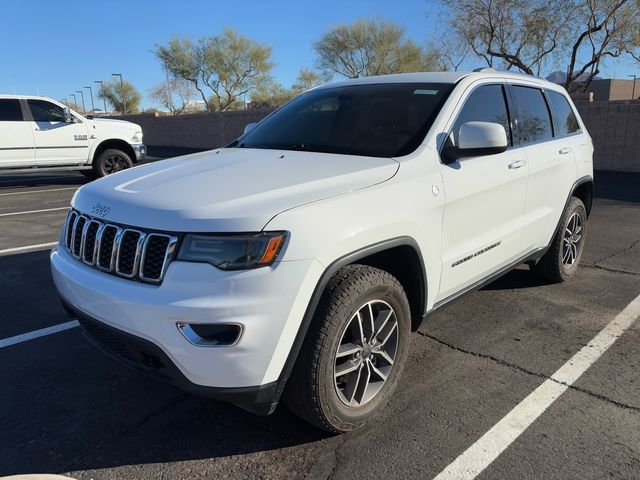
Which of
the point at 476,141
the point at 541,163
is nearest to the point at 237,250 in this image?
the point at 476,141

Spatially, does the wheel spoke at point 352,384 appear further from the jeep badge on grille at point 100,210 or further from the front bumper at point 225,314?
the jeep badge on grille at point 100,210

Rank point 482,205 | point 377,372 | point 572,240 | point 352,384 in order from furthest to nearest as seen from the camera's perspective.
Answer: point 572,240, point 482,205, point 377,372, point 352,384

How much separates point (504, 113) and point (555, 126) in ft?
3.50

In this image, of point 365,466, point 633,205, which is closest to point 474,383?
point 365,466

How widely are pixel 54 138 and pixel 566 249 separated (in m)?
11.3

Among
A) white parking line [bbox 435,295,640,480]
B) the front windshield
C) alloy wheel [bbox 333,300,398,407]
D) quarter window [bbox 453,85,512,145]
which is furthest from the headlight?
quarter window [bbox 453,85,512,145]

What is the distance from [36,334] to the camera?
4047 mm

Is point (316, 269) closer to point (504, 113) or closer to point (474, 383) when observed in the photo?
point (474, 383)

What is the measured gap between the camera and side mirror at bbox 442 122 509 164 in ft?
10.3

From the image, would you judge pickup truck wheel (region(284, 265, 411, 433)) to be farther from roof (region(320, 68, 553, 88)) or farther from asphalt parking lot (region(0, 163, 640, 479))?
roof (region(320, 68, 553, 88))

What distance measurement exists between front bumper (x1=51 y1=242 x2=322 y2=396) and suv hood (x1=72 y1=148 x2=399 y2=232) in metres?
0.22

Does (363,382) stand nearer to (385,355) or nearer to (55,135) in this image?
(385,355)

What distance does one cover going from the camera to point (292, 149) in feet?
11.6

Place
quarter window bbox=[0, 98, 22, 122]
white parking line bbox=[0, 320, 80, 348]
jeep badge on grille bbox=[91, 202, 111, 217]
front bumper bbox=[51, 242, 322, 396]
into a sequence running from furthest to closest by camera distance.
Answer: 1. quarter window bbox=[0, 98, 22, 122]
2. white parking line bbox=[0, 320, 80, 348]
3. jeep badge on grille bbox=[91, 202, 111, 217]
4. front bumper bbox=[51, 242, 322, 396]
